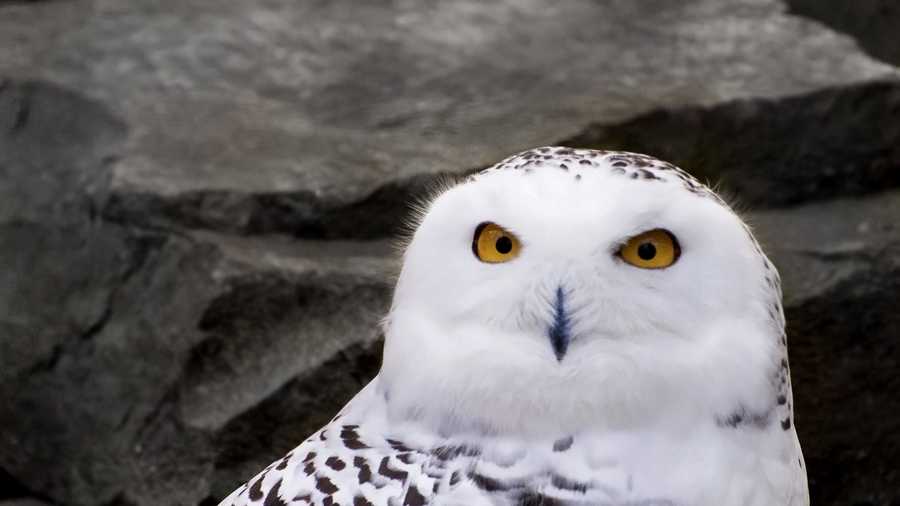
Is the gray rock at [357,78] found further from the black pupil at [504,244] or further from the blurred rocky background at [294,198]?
the black pupil at [504,244]

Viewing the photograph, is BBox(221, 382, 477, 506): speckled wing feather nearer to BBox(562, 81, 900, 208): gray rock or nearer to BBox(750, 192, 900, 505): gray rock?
BBox(750, 192, 900, 505): gray rock

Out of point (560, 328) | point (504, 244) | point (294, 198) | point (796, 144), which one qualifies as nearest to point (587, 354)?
point (560, 328)

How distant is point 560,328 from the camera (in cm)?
140

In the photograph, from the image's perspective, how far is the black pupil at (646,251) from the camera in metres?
1.39

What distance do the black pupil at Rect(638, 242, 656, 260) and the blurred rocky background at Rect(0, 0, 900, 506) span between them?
1.04 meters

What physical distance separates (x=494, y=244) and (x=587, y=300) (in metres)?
0.12

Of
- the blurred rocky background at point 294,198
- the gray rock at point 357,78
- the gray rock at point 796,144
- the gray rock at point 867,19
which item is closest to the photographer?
the blurred rocky background at point 294,198

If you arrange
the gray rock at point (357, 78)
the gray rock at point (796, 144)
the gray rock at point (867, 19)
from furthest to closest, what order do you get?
the gray rock at point (867, 19) < the gray rock at point (796, 144) < the gray rock at point (357, 78)

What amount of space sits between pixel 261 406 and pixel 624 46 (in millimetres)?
1416

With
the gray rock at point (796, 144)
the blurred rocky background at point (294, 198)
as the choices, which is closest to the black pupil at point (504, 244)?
the blurred rocky background at point (294, 198)

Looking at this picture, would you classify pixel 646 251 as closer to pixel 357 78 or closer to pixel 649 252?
pixel 649 252

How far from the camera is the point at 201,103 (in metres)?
2.98

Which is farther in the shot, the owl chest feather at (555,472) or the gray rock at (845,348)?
the gray rock at (845,348)

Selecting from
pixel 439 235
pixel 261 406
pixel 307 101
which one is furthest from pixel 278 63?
pixel 439 235
